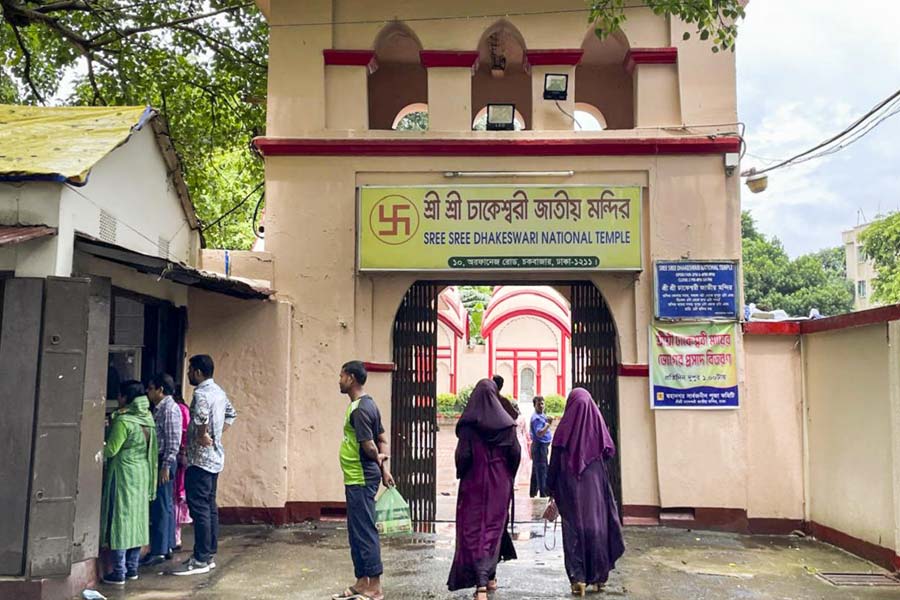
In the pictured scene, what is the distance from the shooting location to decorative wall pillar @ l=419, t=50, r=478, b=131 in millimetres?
9180

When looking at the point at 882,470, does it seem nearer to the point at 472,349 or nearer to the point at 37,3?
the point at 37,3

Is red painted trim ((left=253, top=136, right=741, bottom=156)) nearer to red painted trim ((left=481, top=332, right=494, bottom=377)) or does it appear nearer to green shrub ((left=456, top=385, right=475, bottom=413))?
green shrub ((left=456, top=385, right=475, bottom=413))

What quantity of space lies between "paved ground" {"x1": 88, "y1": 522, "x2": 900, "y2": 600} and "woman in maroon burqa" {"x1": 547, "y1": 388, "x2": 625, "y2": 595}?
0.23 meters

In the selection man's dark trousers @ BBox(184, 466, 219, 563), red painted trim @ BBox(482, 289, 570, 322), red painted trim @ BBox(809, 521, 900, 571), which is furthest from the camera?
red painted trim @ BBox(482, 289, 570, 322)

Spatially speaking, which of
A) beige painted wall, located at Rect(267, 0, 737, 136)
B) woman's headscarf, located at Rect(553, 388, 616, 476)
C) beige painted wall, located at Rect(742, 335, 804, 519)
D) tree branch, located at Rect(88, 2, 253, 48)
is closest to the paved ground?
beige painted wall, located at Rect(742, 335, 804, 519)

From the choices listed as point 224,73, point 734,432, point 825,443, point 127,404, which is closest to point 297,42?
point 224,73

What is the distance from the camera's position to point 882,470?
278 inches

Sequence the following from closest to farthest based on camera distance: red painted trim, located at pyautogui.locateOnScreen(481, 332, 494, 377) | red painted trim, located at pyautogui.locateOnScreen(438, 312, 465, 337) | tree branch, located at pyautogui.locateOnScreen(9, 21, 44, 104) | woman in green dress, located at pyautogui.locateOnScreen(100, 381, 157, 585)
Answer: woman in green dress, located at pyautogui.locateOnScreen(100, 381, 157, 585)
tree branch, located at pyautogui.locateOnScreen(9, 21, 44, 104)
red painted trim, located at pyautogui.locateOnScreen(438, 312, 465, 337)
red painted trim, located at pyautogui.locateOnScreen(481, 332, 494, 377)

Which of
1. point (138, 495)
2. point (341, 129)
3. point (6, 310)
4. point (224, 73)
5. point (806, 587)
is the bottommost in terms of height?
point (806, 587)

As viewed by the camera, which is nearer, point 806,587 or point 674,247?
point 806,587

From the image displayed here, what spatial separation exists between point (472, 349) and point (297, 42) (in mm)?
21513

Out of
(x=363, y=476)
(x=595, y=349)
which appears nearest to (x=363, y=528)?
(x=363, y=476)

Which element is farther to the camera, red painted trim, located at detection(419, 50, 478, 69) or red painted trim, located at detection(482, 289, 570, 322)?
red painted trim, located at detection(482, 289, 570, 322)

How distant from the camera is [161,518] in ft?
22.1
